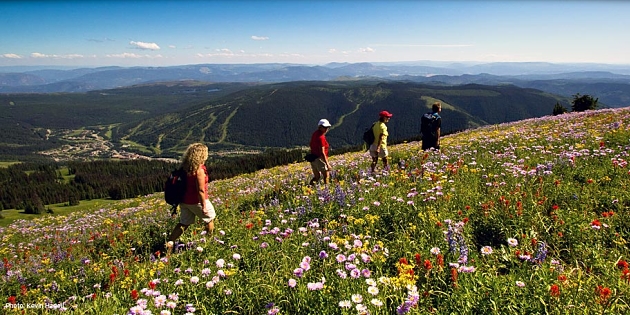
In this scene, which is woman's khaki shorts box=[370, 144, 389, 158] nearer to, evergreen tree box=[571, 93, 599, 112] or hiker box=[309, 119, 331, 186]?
hiker box=[309, 119, 331, 186]

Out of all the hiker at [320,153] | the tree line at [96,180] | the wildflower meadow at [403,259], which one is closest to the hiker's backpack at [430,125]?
the hiker at [320,153]

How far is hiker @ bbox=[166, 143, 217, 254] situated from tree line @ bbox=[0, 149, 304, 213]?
258 ft

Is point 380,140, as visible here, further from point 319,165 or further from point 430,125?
point 430,125

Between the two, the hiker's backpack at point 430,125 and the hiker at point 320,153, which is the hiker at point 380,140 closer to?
the hiker at point 320,153

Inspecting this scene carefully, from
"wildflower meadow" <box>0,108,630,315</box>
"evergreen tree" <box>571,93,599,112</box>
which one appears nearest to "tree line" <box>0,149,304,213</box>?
"evergreen tree" <box>571,93,599,112</box>

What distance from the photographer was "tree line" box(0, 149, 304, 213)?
97.6 metres

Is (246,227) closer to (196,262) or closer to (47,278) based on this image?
(196,262)

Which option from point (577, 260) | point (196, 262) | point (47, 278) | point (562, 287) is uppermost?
point (562, 287)

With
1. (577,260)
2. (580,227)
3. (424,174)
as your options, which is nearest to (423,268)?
(577,260)

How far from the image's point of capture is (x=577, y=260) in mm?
4289

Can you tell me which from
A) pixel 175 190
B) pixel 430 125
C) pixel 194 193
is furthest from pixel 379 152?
pixel 175 190

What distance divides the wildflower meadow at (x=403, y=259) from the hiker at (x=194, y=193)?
37 cm

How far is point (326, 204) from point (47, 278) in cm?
502

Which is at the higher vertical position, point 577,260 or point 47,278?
point 577,260
